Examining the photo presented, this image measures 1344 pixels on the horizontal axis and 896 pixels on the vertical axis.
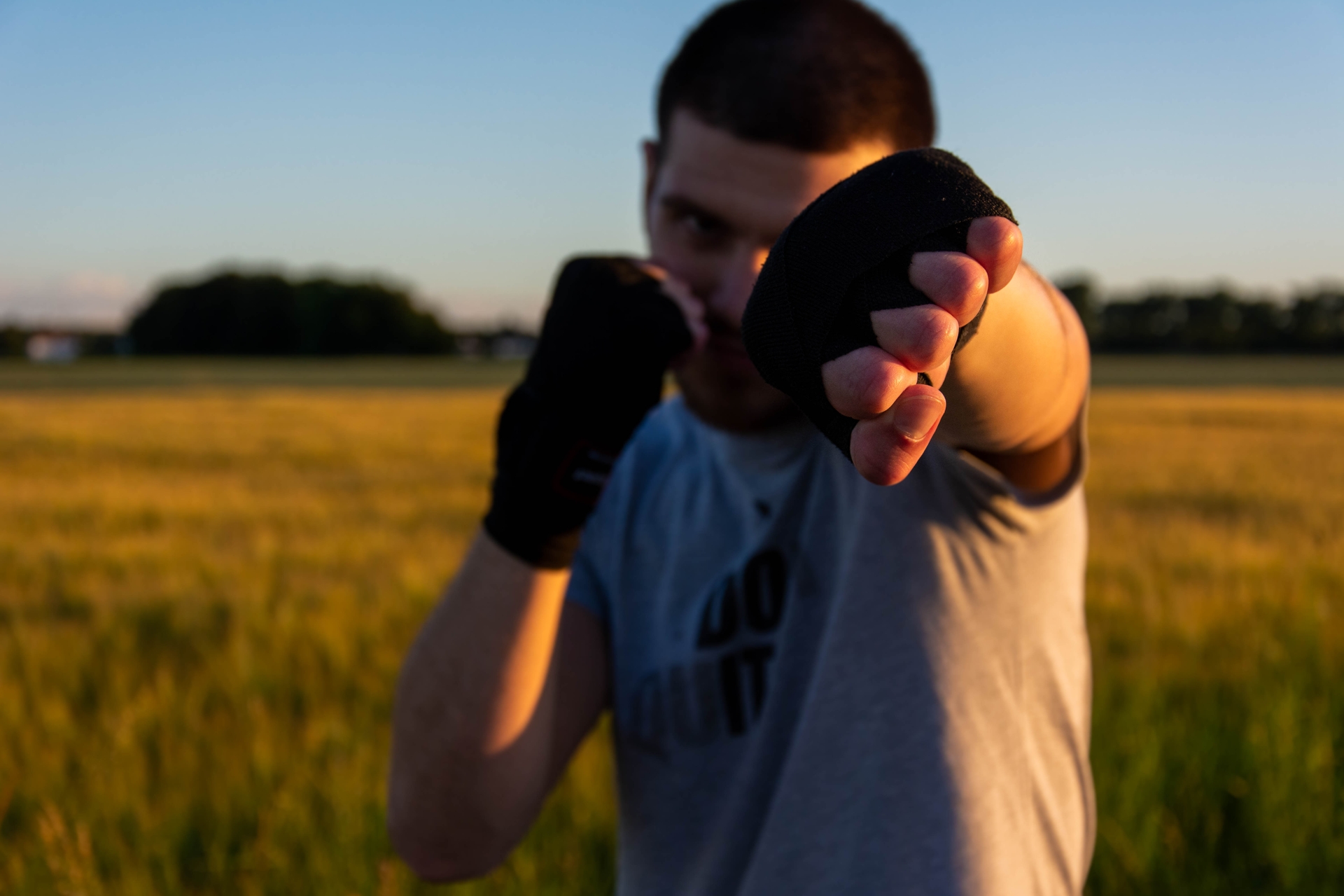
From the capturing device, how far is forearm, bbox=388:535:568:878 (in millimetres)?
1109

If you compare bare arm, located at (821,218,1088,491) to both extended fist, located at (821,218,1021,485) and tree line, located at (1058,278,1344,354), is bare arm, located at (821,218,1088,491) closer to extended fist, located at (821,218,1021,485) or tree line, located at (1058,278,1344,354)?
extended fist, located at (821,218,1021,485)

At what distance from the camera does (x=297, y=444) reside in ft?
37.0

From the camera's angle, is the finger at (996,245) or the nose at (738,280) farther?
the nose at (738,280)

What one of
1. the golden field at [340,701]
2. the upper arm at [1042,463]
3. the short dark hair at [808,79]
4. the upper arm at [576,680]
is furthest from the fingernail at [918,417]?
the golden field at [340,701]

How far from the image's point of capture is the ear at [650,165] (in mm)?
1495

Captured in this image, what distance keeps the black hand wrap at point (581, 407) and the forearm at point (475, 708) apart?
0.05 m

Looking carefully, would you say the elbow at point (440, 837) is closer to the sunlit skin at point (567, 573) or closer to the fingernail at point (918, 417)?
the sunlit skin at point (567, 573)

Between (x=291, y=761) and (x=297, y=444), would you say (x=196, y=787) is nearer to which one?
(x=291, y=761)

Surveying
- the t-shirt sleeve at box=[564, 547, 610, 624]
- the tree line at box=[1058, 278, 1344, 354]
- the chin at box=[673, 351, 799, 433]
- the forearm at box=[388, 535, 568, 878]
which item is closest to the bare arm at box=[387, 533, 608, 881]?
the forearm at box=[388, 535, 568, 878]

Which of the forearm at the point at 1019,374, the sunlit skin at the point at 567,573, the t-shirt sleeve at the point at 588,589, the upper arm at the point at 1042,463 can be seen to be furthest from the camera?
the t-shirt sleeve at the point at 588,589

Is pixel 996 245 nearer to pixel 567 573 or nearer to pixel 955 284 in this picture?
pixel 955 284

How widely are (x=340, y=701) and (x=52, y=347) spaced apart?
7554 centimetres

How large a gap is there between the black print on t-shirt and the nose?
1.09 feet

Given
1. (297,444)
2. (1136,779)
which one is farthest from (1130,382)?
(1136,779)
